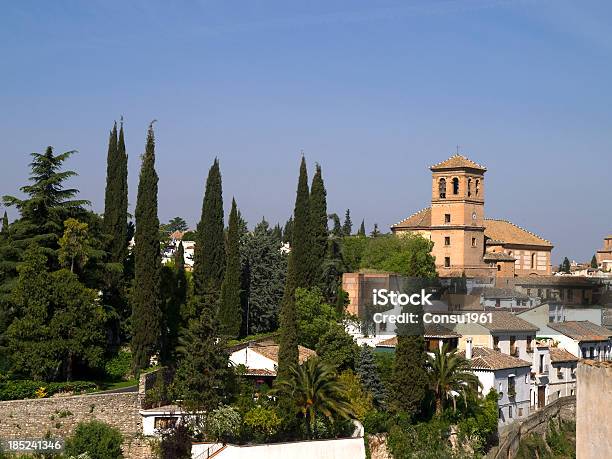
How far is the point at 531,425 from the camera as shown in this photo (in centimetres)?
3750

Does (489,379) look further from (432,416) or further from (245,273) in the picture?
(245,273)

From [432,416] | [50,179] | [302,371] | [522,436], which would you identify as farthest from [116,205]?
[522,436]

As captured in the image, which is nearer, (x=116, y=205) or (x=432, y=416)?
(x=432, y=416)

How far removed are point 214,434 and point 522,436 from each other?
48.8 feet

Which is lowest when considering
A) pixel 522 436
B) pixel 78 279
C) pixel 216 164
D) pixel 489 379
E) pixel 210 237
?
pixel 522 436

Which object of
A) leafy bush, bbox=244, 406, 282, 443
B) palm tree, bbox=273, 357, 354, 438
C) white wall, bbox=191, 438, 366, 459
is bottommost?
white wall, bbox=191, 438, 366, 459

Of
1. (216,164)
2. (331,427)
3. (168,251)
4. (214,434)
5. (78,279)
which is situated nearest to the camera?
(214,434)

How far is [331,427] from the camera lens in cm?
2930

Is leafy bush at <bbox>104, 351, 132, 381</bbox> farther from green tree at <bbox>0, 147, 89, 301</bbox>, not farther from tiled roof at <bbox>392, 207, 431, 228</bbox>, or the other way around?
tiled roof at <bbox>392, 207, 431, 228</bbox>

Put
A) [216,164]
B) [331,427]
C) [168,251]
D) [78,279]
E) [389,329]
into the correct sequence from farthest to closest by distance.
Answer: [168,251] → [216,164] → [389,329] → [78,279] → [331,427]

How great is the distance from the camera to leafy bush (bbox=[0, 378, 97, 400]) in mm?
27641

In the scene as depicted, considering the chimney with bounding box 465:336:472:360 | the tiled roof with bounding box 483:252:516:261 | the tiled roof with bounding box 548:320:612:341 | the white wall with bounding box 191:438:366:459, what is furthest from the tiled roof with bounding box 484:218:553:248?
the white wall with bounding box 191:438:366:459

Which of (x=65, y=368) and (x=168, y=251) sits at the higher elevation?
(x=168, y=251)

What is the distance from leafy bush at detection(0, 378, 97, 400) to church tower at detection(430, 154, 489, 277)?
38323 millimetres
